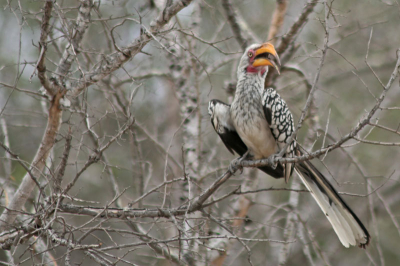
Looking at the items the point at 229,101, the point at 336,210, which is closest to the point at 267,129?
the point at 336,210

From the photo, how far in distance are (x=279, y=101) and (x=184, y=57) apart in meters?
1.56

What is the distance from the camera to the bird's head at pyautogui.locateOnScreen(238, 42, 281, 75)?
137 inches

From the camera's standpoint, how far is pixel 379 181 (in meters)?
7.74

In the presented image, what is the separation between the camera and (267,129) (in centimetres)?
345

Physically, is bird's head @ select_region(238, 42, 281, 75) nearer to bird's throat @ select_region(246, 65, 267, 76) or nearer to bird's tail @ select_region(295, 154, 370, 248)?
bird's throat @ select_region(246, 65, 267, 76)

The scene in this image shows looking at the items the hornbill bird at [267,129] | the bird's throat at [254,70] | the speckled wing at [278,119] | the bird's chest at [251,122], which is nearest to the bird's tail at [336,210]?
the hornbill bird at [267,129]

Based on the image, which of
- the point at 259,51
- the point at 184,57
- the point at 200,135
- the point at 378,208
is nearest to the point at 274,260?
the point at 378,208

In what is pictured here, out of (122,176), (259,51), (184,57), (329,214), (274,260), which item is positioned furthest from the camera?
(122,176)

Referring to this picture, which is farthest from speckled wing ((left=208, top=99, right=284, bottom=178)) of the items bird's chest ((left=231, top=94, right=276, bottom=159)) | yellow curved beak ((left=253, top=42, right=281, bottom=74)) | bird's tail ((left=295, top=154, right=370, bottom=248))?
yellow curved beak ((left=253, top=42, right=281, bottom=74))

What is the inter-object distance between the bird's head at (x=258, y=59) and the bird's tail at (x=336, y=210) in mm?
797

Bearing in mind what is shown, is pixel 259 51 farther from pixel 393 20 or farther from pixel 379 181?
pixel 379 181

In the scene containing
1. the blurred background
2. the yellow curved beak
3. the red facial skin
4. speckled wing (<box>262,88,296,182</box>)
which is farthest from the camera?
the blurred background

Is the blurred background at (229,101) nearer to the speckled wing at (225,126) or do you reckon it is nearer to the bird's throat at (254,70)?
the speckled wing at (225,126)

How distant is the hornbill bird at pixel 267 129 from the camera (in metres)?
3.24
